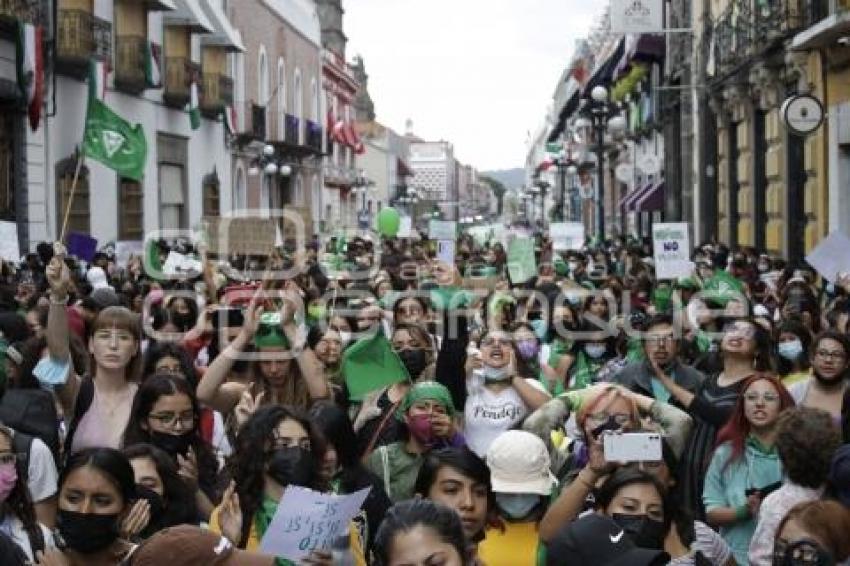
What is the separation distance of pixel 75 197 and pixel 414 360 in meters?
17.7

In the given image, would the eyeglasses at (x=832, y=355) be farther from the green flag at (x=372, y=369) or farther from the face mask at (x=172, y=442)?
the face mask at (x=172, y=442)

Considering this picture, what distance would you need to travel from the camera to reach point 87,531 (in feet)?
14.5

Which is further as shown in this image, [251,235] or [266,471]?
[251,235]

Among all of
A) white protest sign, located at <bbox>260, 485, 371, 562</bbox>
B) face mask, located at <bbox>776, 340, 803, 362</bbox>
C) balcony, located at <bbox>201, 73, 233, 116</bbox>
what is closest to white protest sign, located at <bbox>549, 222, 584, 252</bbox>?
balcony, located at <bbox>201, 73, 233, 116</bbox>

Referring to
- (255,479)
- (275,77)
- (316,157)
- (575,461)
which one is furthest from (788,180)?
(316,157)

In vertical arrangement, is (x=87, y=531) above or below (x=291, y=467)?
below

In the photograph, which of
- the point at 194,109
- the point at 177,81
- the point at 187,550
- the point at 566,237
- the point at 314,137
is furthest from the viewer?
the point at 314,137

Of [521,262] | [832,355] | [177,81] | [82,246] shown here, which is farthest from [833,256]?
[177,81]

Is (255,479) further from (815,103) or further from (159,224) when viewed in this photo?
(159,224)

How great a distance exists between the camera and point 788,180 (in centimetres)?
2088

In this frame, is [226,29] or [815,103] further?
[226,29]

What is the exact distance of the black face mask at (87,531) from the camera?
440cm

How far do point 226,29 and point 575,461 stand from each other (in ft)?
98.1

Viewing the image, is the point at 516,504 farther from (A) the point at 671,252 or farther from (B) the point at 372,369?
(A) the point at 671,252
